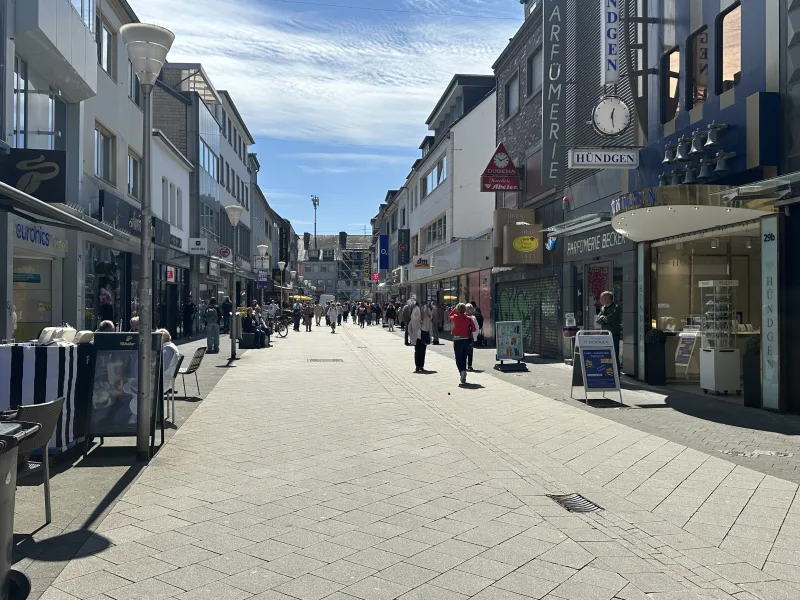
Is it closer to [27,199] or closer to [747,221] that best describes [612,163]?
[747,221]

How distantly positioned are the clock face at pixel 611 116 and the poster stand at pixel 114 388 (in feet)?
33.3

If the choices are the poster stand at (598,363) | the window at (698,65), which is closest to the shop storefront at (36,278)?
the poster stand at (598,363)

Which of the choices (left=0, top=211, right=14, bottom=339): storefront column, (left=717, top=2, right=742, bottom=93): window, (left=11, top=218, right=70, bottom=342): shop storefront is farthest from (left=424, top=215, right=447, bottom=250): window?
(left=0, top=211, right=14, bottom=339): storefront column

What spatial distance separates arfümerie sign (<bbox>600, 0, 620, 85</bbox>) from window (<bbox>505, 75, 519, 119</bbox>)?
9267 mm

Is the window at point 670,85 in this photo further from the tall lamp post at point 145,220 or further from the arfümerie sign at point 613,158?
the tall lamp post at point 145,220

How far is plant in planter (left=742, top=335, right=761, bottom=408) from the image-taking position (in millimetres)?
11055

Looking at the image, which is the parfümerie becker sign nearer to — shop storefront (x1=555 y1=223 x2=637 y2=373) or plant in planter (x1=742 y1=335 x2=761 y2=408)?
shop storefront (x1=555 y1=223 x2=637 y2=373)

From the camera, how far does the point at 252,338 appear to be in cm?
2656

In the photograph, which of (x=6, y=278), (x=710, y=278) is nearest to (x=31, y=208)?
(x=6, y=278)

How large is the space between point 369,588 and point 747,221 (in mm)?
9373

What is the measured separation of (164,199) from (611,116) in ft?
64.7

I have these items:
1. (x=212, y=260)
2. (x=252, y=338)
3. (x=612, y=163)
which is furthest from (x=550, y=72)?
(x=212, y=260)

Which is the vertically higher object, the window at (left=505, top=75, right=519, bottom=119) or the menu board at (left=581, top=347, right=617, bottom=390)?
the window at (left=505, top=75, right=519, bottom=119)

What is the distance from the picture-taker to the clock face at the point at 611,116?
14.7 m
